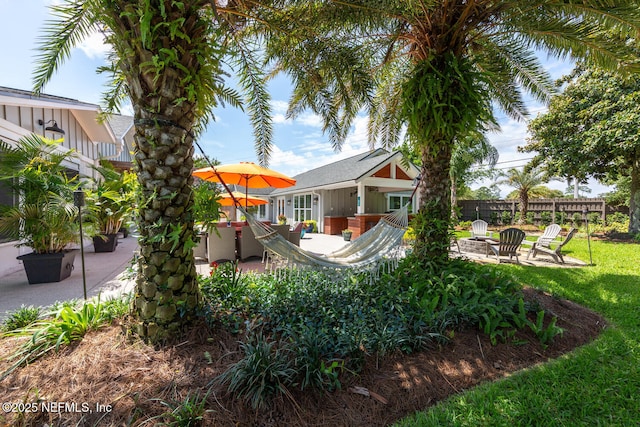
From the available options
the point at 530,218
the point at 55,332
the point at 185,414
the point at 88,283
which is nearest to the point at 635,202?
the point at 530,218

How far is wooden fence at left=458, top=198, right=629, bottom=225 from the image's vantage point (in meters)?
14.0

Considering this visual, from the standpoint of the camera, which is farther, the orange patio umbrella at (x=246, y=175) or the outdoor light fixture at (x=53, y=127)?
the outdoor light fixture at (x=53, y=127)

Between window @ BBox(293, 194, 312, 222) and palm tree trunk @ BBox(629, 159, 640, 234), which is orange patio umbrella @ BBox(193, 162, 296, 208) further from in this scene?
palm tree trunk @ BBox(629, 159, 640, 234)

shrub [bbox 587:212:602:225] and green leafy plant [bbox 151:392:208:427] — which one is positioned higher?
shrub [bbox 587:212:602:225]

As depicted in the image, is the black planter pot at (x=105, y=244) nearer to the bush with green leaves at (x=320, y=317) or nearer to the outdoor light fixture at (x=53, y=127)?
the outdoor light fixture at (x=53, y=127)

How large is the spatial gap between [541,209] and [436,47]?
55.8 ft

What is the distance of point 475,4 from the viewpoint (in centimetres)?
326

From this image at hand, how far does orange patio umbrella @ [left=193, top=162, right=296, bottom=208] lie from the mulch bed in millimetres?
2827

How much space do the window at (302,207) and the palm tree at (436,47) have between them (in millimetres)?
11413

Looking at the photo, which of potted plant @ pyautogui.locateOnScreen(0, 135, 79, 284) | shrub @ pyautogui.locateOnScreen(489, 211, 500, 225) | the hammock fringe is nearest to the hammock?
the hammock fringe

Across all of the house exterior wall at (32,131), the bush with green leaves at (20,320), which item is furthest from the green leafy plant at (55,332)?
the house exterior wall at (32,131)

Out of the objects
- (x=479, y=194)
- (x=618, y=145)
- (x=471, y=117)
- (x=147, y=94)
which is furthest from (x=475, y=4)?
(x=479, y=194)

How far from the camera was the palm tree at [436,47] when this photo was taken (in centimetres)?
329

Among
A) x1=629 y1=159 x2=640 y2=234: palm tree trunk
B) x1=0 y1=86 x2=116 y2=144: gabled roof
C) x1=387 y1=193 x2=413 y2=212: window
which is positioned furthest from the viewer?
x1=387 y1=193 x2=413 y2=212: window
